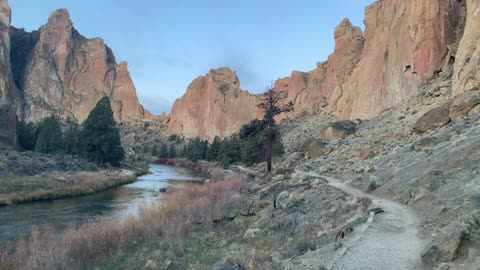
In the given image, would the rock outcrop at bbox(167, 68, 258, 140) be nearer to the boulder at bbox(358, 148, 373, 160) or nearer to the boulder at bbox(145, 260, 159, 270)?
the boulder at bbox(358, 148, 373, 160)

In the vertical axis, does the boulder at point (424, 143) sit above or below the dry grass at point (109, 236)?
above

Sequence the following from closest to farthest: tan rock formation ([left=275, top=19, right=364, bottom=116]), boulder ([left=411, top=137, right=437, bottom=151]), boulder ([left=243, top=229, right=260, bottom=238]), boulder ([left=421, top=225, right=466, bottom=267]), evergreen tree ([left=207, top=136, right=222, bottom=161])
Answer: boulder ([left=421, top=225, right=466, bottom=267]) → boulder ([left=243, top=229, right=260, bottom=238]) → boulder ([left=411, top=137, right=437, bottom=151]) → tan rock formation ([left=275, top=19, right=364, bottom=116]) → evergreen tree ([left=207, top=136, right=222, bottom=161])

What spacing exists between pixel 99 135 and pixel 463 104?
165 ft

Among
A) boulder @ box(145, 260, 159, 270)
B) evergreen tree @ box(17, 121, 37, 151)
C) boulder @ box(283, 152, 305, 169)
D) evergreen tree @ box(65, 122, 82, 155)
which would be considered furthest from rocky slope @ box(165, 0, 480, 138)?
evergreen tree @ box(17, 121, 37, 151)

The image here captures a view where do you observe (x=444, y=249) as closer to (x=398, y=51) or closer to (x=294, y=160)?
(x=294, y=160)

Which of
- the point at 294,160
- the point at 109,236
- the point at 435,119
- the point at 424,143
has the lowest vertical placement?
the point at 109,236

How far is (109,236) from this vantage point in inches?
679

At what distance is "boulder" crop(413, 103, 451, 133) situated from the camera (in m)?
26.3

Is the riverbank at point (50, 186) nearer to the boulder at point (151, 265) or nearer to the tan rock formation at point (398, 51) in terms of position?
the boulder at point (151, 265)

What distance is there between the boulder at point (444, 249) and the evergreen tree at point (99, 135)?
5747 cm

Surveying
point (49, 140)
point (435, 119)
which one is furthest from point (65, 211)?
point (49, 140)

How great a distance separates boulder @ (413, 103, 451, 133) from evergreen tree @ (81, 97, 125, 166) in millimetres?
46268

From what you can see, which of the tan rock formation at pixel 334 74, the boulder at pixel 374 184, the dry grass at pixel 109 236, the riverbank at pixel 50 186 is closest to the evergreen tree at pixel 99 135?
the riverbank at pixel 50 186

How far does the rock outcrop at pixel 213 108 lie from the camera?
6102 inches
